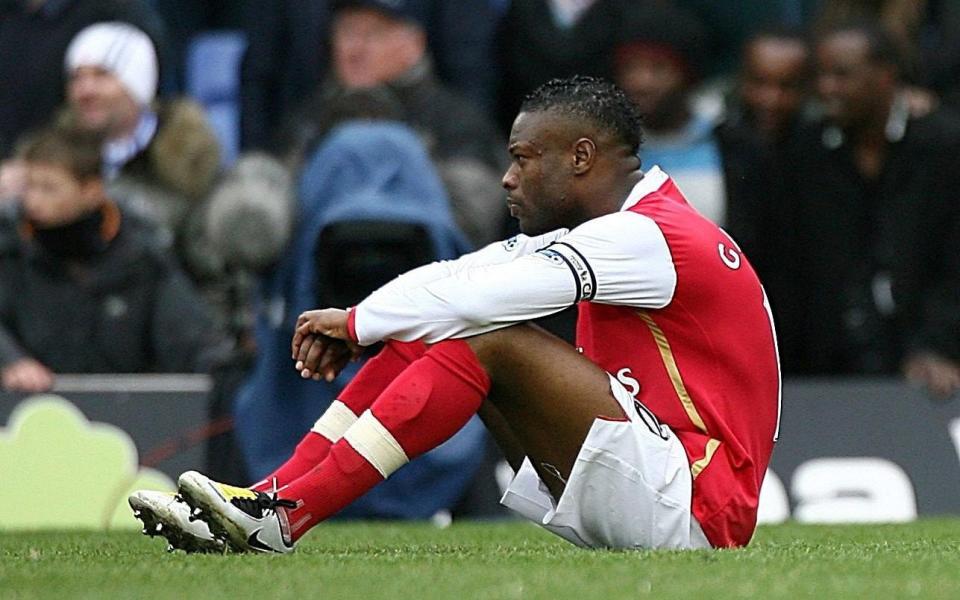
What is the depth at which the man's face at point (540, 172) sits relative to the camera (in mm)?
5758

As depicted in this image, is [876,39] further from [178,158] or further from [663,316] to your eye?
[663,316]

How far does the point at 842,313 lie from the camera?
33.1 ft

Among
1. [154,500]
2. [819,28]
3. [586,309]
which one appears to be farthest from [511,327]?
[819,28]

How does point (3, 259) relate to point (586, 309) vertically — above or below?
below

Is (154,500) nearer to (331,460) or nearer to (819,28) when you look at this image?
(331,460)

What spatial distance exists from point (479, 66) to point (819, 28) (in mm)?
1840

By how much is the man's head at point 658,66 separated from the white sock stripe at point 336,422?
Result: 481 centimetres

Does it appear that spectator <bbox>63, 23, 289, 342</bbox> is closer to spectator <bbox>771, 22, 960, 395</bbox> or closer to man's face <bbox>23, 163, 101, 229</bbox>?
man's face <bbox>23, 163, 101, 229</bbox>

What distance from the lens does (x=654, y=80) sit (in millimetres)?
10414

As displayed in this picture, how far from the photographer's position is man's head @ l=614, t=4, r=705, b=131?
10359mm

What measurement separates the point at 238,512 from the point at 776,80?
5928mm

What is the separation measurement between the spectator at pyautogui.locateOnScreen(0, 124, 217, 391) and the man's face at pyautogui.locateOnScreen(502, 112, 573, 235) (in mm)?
4141

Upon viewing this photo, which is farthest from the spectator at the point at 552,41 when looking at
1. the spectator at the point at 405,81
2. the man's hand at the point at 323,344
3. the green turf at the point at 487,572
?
the man's hand at the point at 323,344

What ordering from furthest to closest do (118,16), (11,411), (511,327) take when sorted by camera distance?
(118,16) < (11,411) < (511,327)
